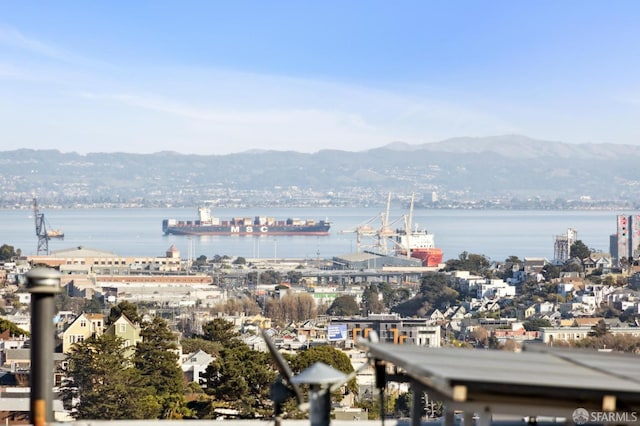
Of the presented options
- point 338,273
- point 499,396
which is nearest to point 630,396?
point 499,396

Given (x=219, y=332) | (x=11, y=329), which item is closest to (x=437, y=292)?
(x=11, y=329)

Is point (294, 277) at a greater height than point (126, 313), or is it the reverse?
point (126, 313)

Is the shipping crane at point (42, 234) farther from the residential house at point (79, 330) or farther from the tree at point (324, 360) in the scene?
the tree at point (324, 360)

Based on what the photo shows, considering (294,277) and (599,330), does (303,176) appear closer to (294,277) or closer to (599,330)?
(294,277)

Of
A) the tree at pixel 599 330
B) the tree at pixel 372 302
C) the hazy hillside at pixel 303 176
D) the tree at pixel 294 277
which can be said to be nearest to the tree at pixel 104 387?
the tree at pixel 599 330

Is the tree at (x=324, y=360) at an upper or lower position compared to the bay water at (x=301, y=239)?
upper

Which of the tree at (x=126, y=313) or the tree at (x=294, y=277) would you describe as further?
the tree at (x=294, y=277)

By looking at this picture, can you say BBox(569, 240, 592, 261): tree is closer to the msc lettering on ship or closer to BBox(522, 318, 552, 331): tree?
BBox(522, 318, 552, 331): tree

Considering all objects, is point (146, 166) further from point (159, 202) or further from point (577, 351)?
point (577, 351)
